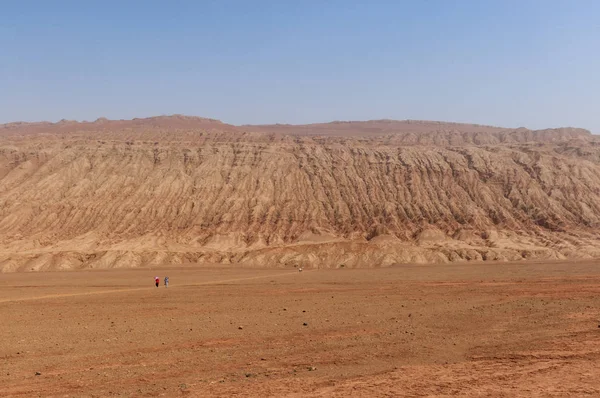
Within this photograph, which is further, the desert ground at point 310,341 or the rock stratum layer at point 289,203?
the rock stratum layer at point 289,203

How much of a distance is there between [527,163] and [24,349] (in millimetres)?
96936

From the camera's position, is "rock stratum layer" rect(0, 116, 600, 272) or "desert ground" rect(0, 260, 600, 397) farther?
"rock stratum layer" rect(0, 116, 600, 272)

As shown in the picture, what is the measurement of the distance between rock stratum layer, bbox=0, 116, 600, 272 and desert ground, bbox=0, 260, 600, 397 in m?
29.9

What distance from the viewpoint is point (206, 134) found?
430ft

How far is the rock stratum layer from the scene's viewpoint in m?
71.2

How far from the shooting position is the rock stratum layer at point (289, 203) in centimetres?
7119

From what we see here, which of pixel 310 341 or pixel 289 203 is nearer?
pixel 310 341

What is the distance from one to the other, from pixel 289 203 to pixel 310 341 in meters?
71.7

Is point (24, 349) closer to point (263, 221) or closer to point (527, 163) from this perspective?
point (263, 221)

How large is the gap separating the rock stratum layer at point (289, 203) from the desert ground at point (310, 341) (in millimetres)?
29894

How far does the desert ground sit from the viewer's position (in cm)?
1514

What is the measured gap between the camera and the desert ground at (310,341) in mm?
15137

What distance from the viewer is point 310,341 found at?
20938 millimetres

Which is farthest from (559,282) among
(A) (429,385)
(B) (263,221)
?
(B) (263,221)
